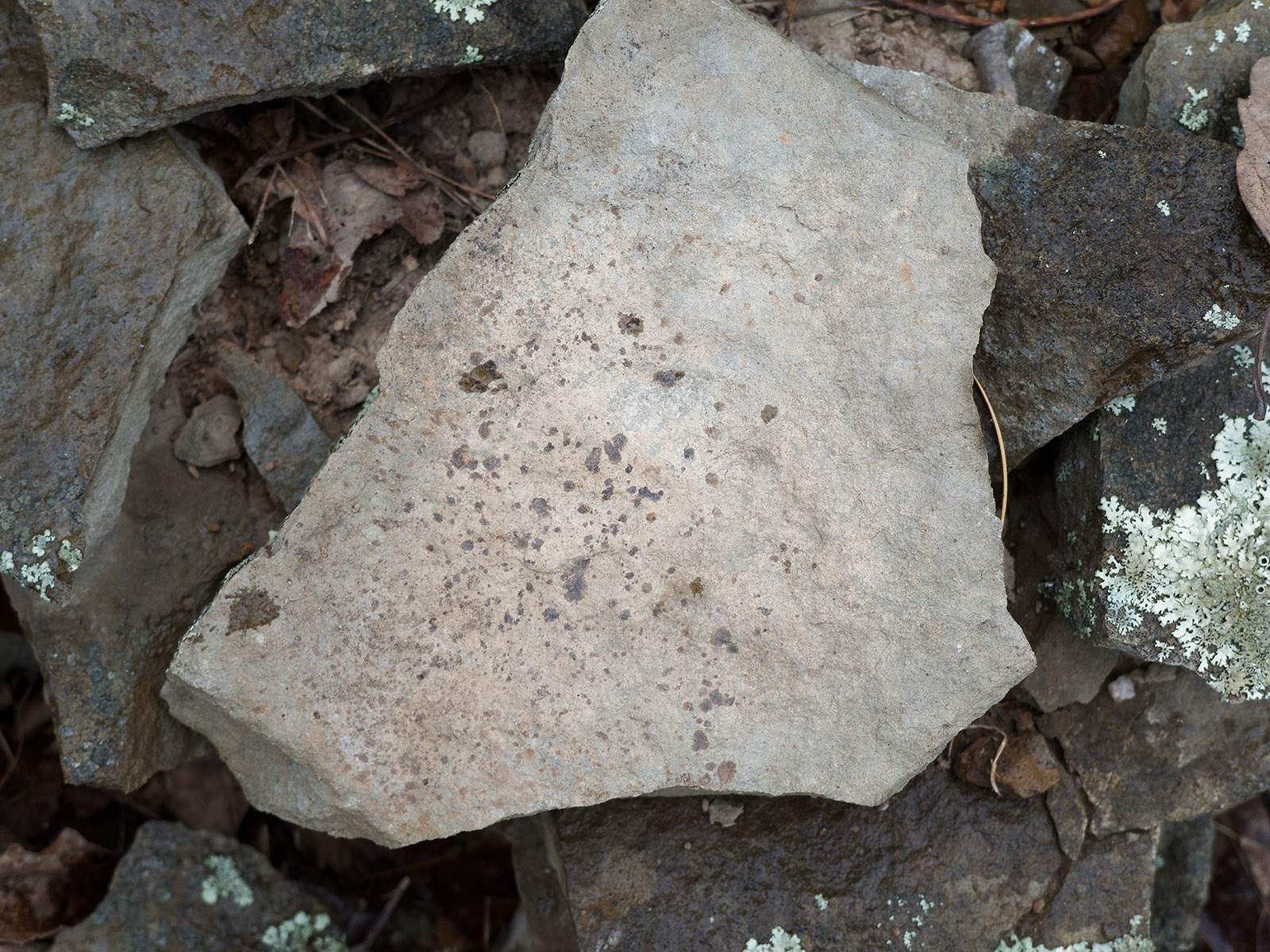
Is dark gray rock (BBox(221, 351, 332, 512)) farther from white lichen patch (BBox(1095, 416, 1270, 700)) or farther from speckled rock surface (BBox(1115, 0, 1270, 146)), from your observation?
speckled rock surface (BBox(1115, 0, 1270, 146))

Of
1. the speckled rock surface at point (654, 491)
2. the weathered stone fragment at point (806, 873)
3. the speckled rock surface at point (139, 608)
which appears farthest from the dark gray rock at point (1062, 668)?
the speckled rock surface at point (139, 608)

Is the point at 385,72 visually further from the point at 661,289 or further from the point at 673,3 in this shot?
the point at 661,289

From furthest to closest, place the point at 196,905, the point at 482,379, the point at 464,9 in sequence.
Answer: the point at 196,905
the point at 464,9
the point at 482,379

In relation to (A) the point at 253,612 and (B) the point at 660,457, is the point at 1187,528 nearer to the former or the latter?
(B) the point at 660,457

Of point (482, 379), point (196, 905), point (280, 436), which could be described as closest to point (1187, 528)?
point (482, 379)

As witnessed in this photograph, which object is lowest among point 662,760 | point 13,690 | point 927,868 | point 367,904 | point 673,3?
point 367,904

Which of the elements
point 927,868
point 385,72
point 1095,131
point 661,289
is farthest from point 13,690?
point 1095,131

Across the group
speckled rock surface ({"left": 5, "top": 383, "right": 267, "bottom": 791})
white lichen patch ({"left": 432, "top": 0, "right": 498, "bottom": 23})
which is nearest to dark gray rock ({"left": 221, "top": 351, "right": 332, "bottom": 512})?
speckled rock surface ({"left": 5, "top": 383, "right": 267, "bottom": 791})
